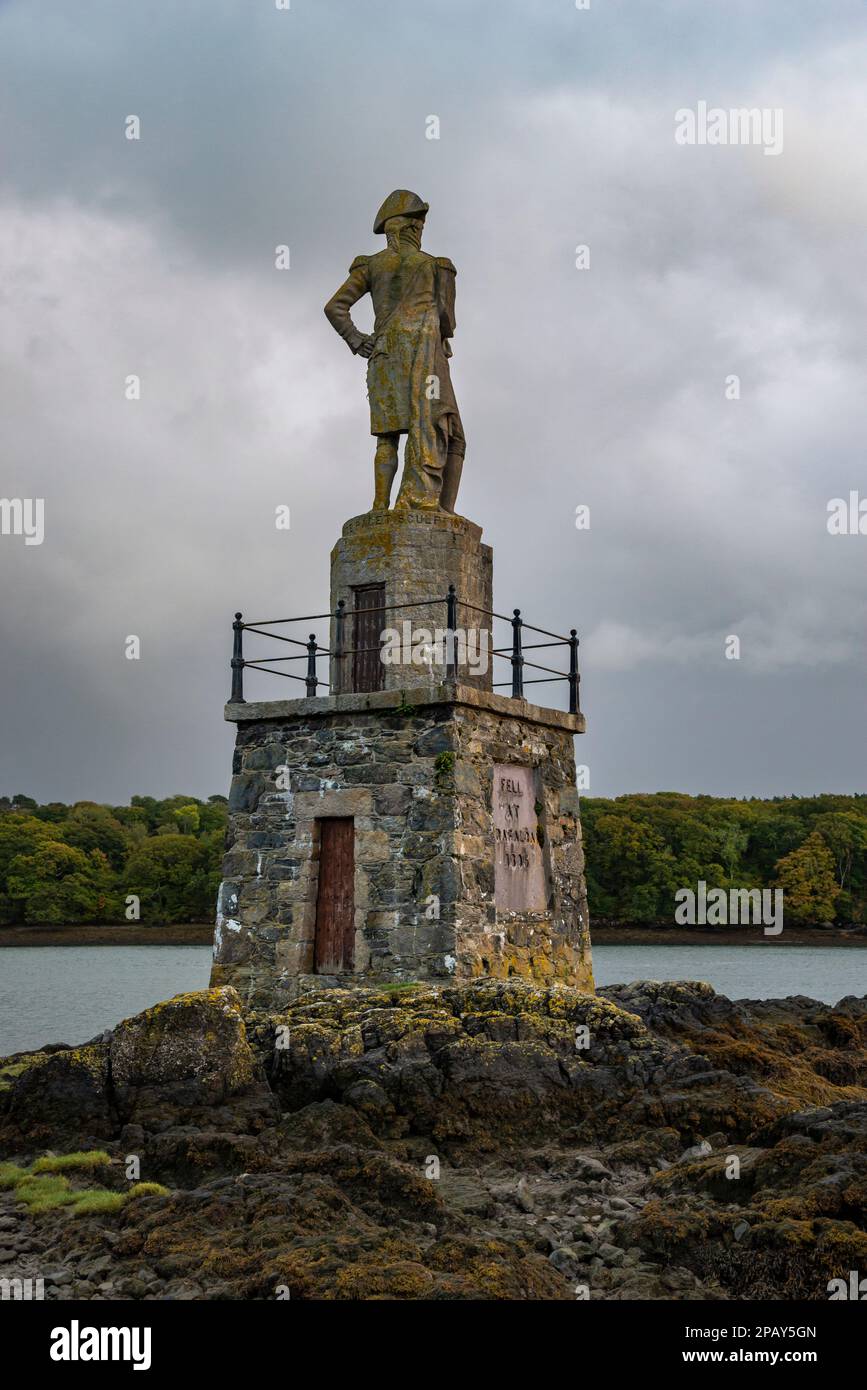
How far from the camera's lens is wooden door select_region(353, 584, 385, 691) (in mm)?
16812

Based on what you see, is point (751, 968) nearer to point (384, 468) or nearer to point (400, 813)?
point (384, 468)

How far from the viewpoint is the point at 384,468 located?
17766 mm

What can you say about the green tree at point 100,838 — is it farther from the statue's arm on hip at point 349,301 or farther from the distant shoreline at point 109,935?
the statue's arm on hip at point 349,301

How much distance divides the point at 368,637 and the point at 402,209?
5.94 metres

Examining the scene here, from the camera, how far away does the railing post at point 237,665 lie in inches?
660

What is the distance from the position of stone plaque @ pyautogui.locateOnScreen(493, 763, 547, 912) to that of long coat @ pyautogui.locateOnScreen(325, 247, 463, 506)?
3.82 meters

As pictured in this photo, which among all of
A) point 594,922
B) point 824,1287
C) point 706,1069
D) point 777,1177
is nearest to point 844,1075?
point 706,1069

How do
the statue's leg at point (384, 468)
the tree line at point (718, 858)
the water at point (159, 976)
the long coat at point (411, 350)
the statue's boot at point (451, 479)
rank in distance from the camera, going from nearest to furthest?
the long coat at point (411, 350), the statue's leg at point (384, 468), the statue's boot at point (451, 479), the water at point (159, 976), the tree line at point (718, 858)

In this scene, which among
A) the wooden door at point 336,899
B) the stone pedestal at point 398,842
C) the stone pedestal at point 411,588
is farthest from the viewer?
the stone pedestal at point 411,588

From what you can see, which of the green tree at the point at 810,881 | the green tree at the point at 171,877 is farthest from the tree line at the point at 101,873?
the green tree at the point at 810,881

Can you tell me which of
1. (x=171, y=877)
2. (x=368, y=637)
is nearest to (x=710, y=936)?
(x=171, y=877)

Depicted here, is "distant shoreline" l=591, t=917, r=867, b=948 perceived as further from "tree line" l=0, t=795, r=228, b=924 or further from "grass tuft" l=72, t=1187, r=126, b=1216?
"grass tuft" l=72, t=1187, r=126, b=1216

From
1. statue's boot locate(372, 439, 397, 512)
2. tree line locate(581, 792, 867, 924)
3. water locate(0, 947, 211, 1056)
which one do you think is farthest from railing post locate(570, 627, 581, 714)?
tree line locate(581, 792, 867, 924)

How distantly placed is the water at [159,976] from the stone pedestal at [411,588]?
42.2 ft
